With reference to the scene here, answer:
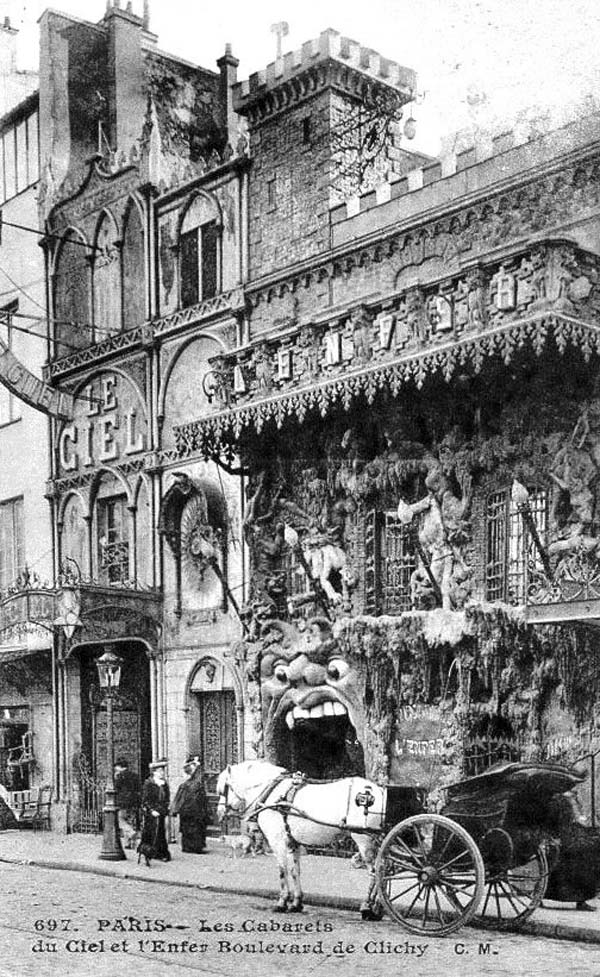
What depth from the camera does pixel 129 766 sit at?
83.1ft

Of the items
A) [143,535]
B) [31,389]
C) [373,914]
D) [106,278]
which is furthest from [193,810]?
[106,278]

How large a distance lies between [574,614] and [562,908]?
10.3 feet

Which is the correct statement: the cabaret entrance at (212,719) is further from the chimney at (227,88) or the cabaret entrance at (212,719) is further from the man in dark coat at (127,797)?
the chimney at (227,88)

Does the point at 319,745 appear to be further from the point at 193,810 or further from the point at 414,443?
the point at 414,443

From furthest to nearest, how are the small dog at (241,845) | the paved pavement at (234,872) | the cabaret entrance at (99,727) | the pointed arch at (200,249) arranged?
1. the cabaret entrance at (99,727)
2. the pointed arch at (200,249)
3. the small dog at (241,845)
4. the paved pavement at (234,872)

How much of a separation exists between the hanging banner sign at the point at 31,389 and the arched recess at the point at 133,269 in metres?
2.41

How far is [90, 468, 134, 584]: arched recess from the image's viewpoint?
84.5ft

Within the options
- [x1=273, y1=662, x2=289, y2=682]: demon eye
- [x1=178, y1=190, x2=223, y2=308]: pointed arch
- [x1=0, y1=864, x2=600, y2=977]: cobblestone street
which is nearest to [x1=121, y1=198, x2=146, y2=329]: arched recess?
[x1=178, y1=190, x2=223, y2=308]: pointed arch

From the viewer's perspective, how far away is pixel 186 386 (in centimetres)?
2447

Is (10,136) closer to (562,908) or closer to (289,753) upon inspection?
(289,753)

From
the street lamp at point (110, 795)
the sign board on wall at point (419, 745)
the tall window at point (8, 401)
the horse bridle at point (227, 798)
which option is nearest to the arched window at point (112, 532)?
the tall window at point (8, 401)

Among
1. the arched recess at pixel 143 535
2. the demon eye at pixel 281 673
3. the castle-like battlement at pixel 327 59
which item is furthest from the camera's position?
the arched recess at pixel 143 535

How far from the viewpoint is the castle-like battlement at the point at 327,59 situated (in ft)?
69.9

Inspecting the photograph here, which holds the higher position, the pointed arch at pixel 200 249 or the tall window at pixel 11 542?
the pointed arch at pixel 200 249
